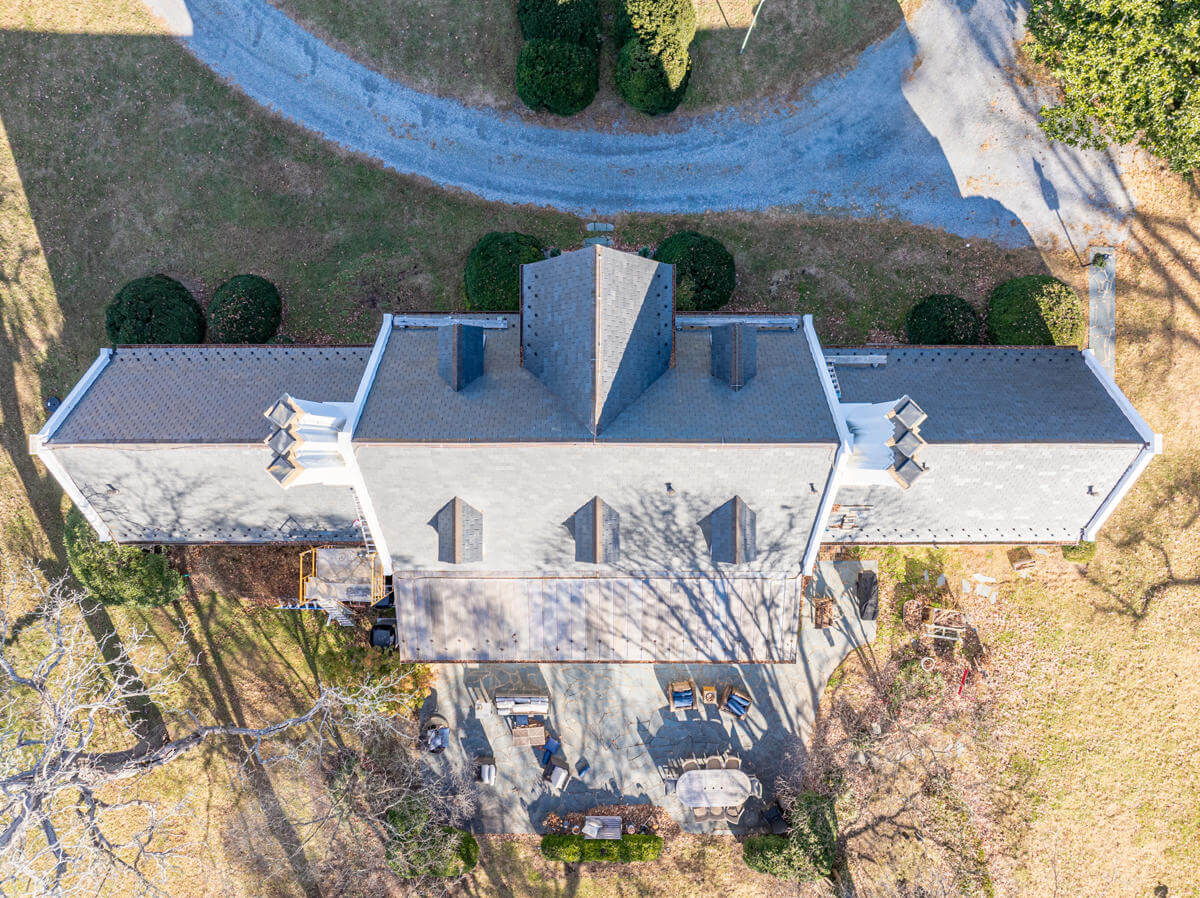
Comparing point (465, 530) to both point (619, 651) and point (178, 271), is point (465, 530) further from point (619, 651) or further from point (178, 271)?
point (178, 271)

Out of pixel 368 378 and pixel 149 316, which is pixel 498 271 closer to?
pixel 368 378

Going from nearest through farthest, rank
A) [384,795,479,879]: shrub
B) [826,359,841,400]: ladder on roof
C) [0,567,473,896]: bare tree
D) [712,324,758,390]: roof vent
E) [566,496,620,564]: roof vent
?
[566,496,620,564]: roof vent
[712,324,758,390]: roof vent
[826,359,841,400]: ladder on roof
[384,795,479,879]: shrub
[0,567,473,896]: bare tree

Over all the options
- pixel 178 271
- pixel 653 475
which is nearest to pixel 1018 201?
pixel 653 475

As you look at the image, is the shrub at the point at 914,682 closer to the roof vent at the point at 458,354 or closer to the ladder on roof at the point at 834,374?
the ladder on roof at the point at 834,374

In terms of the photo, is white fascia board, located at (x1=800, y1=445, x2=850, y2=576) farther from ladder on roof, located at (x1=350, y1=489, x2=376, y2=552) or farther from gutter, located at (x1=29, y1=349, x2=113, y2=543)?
gutter, located at (x1=29, y1=349, x2=113, y2=543)

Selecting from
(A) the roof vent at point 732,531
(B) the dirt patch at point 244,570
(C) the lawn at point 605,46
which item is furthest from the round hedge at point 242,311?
(A) the roof vent at point 732,531

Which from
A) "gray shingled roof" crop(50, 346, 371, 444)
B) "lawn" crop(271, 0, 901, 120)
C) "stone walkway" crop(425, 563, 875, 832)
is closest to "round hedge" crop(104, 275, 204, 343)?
"gray shingled roof" crop(50, 346, 371, 444)
